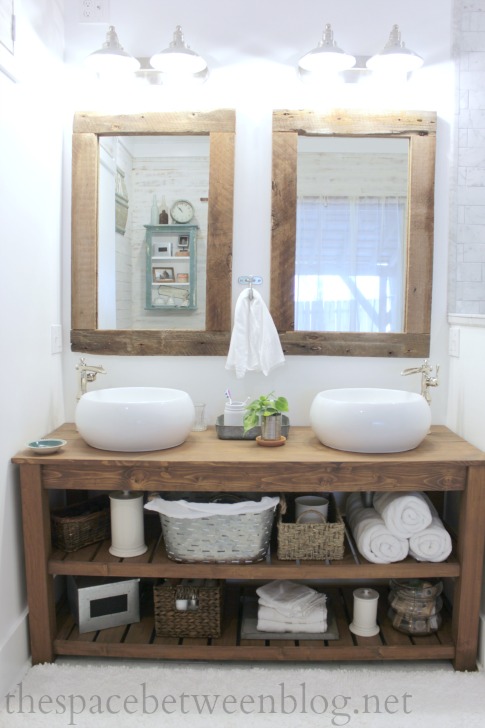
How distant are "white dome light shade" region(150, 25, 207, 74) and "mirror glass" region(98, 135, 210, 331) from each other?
0.25 meters

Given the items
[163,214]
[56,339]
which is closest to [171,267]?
[163,214]

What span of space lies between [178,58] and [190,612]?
2.04m

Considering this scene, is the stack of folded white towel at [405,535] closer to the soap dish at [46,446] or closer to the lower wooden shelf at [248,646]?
the lower wooden shelf at [248,646]

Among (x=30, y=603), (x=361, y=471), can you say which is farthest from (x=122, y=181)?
(x=30, y=603)

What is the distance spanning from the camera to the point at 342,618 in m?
2.25

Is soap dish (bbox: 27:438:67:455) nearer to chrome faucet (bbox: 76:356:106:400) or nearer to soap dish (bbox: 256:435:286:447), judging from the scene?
chrome faucet (bbox: 76:356:106:400)

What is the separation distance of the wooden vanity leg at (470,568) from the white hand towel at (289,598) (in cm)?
49

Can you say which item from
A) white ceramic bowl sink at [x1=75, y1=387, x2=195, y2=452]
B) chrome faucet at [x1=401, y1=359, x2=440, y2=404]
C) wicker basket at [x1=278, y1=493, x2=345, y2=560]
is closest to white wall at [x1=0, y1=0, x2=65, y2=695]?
white ceramic bowl sink at [x1=75, y1=387, x2=195, y2=452]

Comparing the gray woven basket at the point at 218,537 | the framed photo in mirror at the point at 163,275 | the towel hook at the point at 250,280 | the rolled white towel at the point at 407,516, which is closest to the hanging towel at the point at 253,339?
the towel hook at the point at 250,280

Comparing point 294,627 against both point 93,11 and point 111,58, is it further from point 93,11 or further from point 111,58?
point 93,11

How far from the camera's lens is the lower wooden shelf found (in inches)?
80.0

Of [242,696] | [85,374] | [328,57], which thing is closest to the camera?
[242,696]

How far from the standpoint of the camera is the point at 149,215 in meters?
2.38

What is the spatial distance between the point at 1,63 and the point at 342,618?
Result: 2.25m
